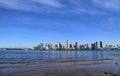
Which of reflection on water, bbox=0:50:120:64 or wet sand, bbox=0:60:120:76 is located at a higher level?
reflection on water, bbox=0:50:120:64

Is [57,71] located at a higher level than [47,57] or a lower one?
lower

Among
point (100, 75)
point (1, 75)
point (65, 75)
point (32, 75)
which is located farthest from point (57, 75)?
point (1, 75)

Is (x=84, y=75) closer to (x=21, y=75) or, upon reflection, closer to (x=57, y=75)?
(x=57, y=75)

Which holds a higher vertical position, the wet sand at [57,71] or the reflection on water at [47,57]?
the reflection on water at [47,57]

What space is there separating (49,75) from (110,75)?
6.70 metres

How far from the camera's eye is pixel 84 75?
22516 mm

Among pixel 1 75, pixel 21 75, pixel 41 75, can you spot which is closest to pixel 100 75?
pixel 41 75

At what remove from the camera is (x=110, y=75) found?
22219mm

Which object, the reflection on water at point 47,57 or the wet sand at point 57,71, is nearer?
the wet sand at point 57,71

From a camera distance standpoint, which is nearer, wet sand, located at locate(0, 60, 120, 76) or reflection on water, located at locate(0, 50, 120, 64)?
wet sand, located at locate(0, 60, 120, 76)

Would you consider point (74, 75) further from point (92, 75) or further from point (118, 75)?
point (118, 75)

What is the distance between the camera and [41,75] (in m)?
22.7

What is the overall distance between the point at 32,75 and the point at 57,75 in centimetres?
279

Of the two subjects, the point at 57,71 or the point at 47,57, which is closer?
the point at 57,71
